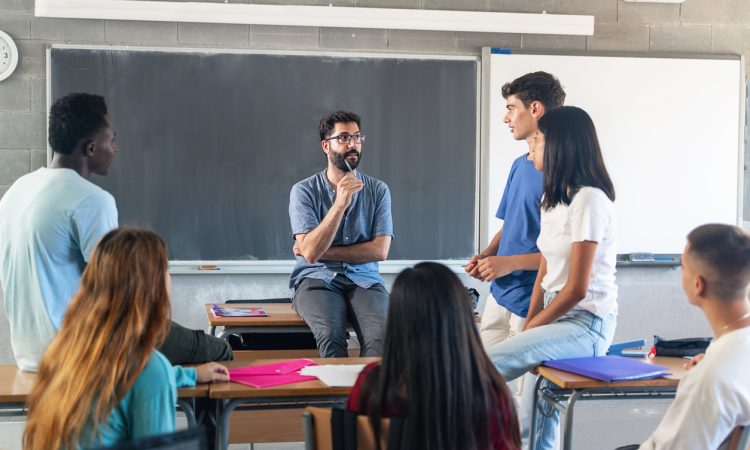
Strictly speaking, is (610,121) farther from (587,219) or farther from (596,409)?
(587,219)

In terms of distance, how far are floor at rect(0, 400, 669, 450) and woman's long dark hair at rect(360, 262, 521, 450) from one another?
95.4 inches

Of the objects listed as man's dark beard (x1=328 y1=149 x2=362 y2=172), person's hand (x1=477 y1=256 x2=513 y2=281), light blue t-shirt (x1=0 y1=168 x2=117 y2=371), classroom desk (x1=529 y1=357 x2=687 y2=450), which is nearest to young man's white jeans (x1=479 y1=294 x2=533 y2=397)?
person's hand (x1=477 y1=256 x2=513 y2=281)

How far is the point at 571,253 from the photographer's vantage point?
279 centimetres

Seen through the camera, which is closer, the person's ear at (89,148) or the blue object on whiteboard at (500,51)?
the person's ear at (89,148)

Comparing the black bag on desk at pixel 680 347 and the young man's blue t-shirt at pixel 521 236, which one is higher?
the young man's blue t-shirt at pixel 521 236

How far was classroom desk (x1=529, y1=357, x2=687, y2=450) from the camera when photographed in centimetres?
251

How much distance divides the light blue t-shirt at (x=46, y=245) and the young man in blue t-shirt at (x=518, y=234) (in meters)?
1.45

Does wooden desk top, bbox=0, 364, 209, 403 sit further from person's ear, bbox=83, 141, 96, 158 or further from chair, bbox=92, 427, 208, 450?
chair, bbox=92, 427, 208, 450

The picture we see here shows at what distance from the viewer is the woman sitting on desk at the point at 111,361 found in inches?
69.4

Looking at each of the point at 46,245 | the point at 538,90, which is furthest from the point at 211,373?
the point at 538,90

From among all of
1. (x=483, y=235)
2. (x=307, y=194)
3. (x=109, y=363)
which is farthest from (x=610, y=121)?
(x=109, y=363)

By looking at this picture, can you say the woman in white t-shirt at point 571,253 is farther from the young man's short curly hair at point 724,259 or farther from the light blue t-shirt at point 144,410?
the light blue t-shirt at point 144,410

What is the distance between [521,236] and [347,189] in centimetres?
80

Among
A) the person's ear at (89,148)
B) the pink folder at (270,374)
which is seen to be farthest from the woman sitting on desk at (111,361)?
the person's ear at (89,148)
